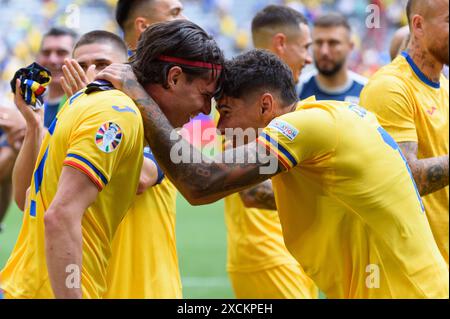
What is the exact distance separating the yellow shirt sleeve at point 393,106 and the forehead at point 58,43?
3827 millimetres

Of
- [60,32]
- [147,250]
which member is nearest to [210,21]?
[60,32]

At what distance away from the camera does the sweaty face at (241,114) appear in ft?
13.5

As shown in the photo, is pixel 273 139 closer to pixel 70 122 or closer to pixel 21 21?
pixel 70 122

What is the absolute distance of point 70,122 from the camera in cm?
337

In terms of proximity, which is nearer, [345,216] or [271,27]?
[345,216]

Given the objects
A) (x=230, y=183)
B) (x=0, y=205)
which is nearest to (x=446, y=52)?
(x=230, y=183)

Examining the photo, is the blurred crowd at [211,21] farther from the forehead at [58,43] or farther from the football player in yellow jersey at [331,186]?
the football player in yellow jersey at [331,186]

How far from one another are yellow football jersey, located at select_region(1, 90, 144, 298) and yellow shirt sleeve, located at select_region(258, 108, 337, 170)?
61cm

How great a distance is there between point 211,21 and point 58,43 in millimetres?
20250

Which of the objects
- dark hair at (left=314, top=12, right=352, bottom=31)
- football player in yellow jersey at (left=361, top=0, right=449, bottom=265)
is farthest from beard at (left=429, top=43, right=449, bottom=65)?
dark hair at (left=314, top=12, right=352, bottom=31)

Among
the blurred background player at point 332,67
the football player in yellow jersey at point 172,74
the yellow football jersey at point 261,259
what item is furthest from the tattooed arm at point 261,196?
the blurred background player at point 332,67

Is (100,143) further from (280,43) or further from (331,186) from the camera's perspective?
(280,43)

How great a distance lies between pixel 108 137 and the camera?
3242 millimetres
